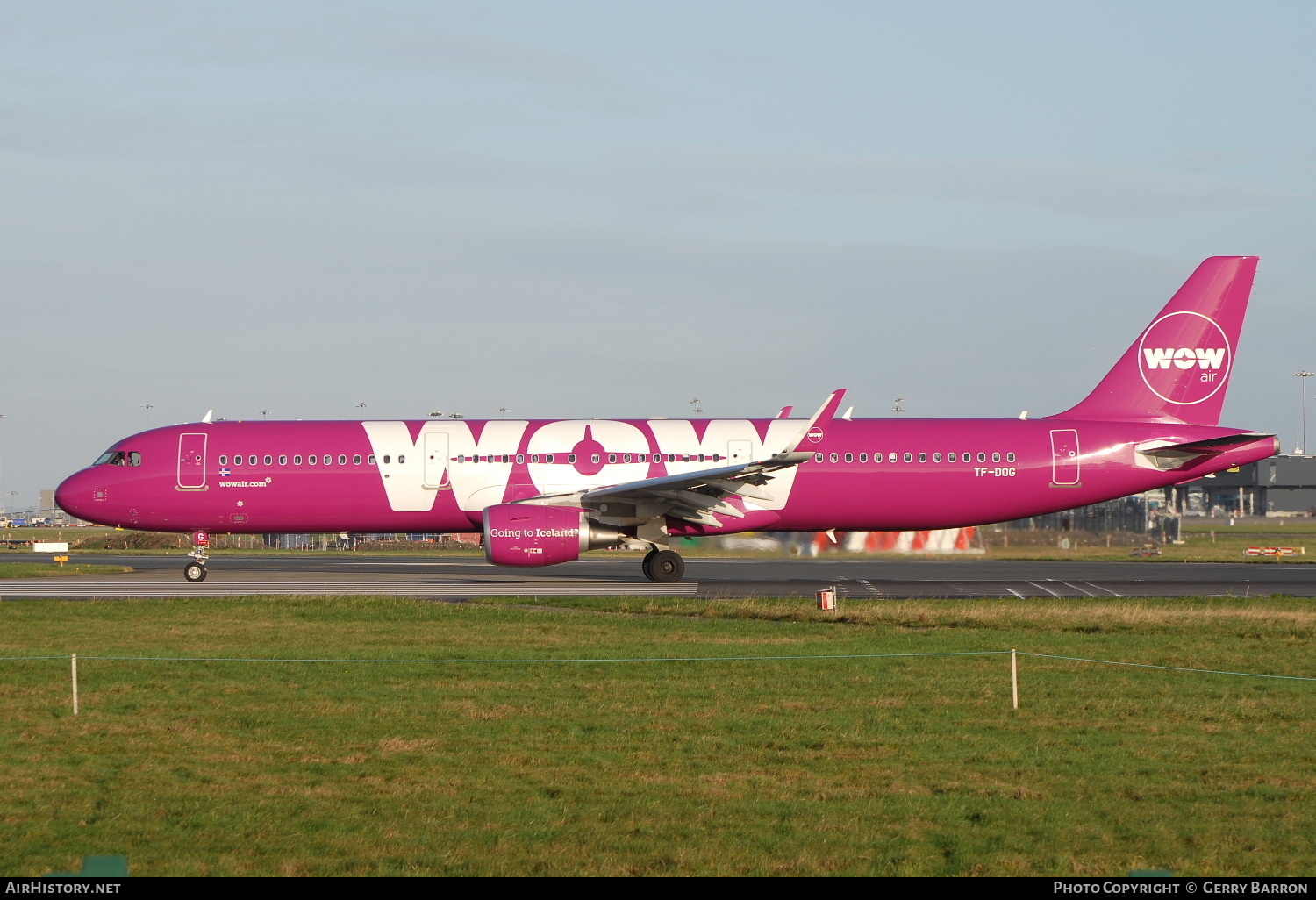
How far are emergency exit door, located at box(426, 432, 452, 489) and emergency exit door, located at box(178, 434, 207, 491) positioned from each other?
560cm

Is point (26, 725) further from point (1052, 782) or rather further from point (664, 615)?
point (664, 615)

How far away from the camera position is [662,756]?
10.0 meters

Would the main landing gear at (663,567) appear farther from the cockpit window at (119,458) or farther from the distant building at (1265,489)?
the distant building at (1265,489)

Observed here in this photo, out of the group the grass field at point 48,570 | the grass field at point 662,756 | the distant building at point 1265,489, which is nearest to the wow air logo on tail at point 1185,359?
the grass field at point 662,756

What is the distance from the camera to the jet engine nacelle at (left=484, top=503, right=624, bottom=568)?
26047mm

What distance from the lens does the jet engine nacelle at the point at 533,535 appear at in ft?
85.5

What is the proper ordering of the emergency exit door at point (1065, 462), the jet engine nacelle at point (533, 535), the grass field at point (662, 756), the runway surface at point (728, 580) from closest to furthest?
the grass field at point (662, 756) → the runway surface at point (728, 580) → the jet engine nacelle at point (533, 535) → the emergency exit door at point (1065, 462)

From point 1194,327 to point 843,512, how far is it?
1037 centimetres

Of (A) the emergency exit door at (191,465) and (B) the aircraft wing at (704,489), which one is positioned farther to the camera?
(A) the emergency exit door at (191,465)

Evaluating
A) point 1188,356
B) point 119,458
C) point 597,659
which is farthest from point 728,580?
point 119,458

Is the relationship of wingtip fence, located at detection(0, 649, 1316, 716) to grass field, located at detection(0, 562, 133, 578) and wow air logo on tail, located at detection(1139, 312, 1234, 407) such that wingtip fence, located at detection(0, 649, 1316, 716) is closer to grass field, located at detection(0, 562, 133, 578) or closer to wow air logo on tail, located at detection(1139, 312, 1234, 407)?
wow air logo on tail, located at detection(1139, 312, 1234, 407)

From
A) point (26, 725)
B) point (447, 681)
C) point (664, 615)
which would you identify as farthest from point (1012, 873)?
point (664, 615)

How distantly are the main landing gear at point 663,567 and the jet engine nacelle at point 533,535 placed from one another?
7.10 ft

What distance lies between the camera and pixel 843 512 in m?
29.4
